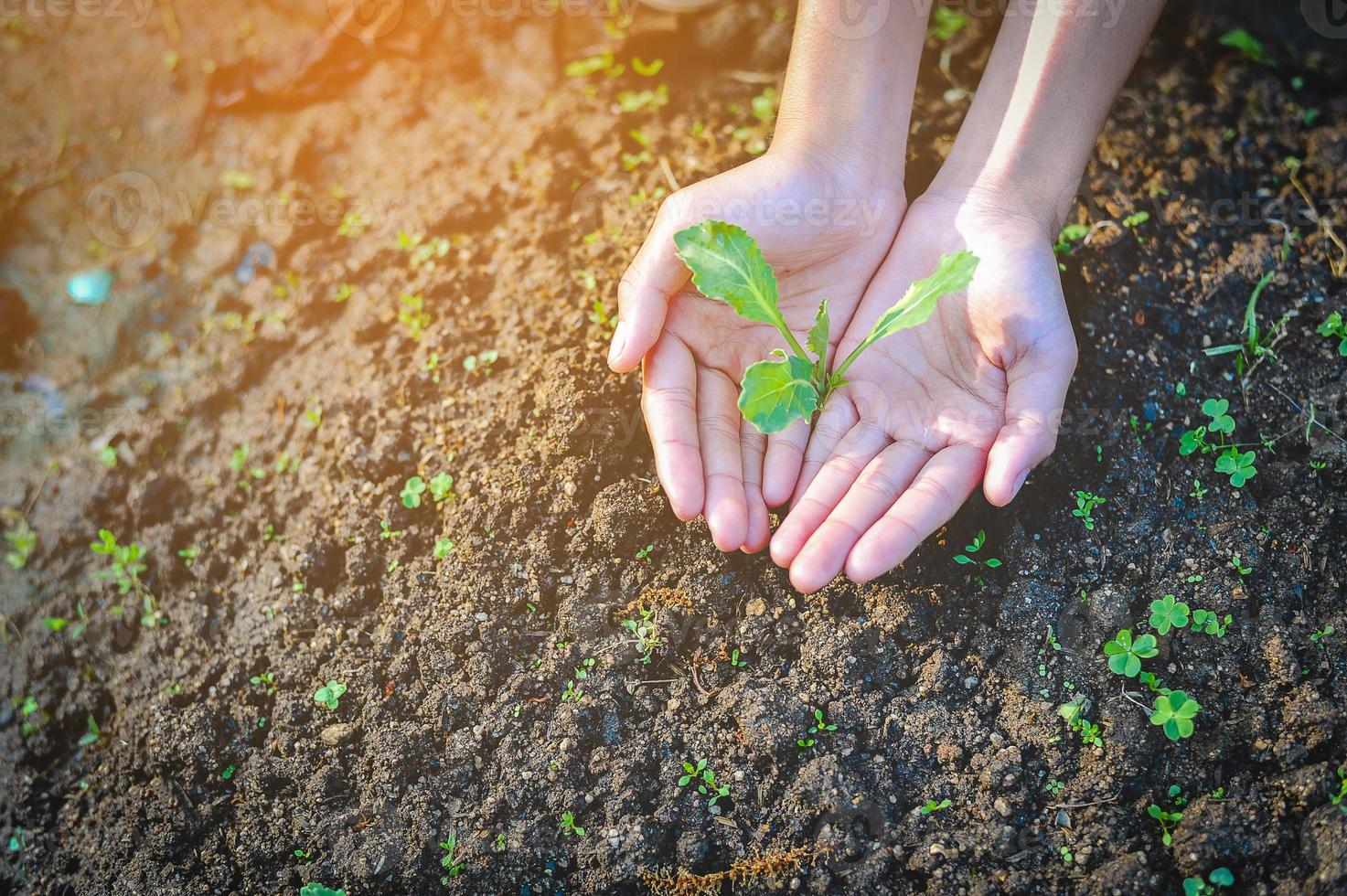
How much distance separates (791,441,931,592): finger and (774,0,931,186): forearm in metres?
1.01

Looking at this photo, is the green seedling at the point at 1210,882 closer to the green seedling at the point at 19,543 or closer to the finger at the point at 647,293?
the finger at the point at 647,293

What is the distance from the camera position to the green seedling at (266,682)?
8.17 ft

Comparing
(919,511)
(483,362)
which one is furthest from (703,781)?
(483,362)

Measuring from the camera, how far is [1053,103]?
2.58m

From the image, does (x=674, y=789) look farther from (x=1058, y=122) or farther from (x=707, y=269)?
(x=1058, y=122)

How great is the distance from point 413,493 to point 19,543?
165 cm

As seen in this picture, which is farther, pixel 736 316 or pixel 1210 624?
pixel 736 316

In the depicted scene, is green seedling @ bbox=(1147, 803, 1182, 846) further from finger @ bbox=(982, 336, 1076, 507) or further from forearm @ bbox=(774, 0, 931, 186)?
forearm @ bbox=(774, 0, 931, 186)

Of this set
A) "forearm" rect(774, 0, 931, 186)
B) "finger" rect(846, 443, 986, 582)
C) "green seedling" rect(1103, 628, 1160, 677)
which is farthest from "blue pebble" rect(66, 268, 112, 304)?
"green seedling" rect(1103, 628, 1160, 677)

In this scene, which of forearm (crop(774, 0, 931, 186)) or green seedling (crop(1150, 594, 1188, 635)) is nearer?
green seedling (crop(1150, 594, 1188, 635))

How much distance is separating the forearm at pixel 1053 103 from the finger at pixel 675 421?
1071mm

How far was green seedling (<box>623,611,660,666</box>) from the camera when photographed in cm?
228

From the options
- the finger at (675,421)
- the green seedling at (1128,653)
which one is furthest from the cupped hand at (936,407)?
the green seedling at (1128,653)

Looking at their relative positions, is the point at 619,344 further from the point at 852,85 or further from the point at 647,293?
the point at 852,85
